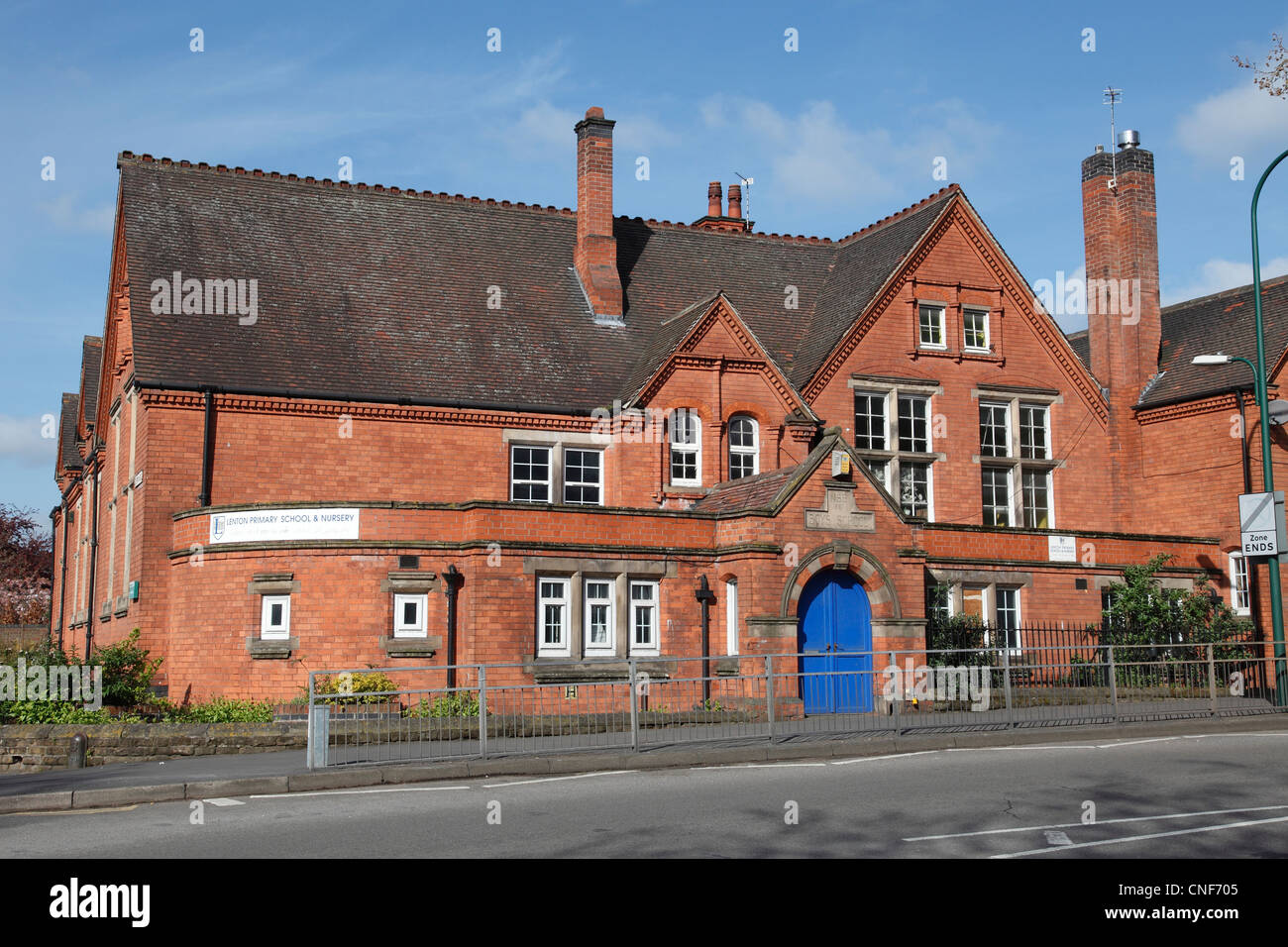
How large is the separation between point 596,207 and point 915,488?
10143mm

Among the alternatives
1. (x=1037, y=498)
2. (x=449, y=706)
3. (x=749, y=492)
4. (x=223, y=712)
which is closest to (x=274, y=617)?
(x=223, y=712)

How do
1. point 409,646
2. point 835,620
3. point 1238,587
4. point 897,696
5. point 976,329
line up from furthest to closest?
point 976,329 → point 1238,587 → point 835,620 → point 409,646 → point 897,696

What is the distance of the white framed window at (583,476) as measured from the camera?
28.8 metres

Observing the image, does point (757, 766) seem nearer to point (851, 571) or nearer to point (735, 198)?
point (851, 571)

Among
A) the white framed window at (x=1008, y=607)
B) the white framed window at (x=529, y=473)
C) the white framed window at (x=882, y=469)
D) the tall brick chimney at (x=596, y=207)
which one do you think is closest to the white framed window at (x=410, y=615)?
the white framed window at (x=529, y=473)

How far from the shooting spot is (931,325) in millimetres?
33000

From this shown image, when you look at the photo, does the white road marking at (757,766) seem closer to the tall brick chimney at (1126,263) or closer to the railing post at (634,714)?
the railing post at (634,714)

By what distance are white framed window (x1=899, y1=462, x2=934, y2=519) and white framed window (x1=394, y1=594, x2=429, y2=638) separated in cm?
1275

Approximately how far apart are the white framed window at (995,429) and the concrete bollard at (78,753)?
21.9 m

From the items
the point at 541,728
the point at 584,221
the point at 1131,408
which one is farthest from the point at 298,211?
the point at 1131,408

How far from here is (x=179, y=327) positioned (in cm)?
2711

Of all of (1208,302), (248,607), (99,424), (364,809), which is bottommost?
(364,809)
